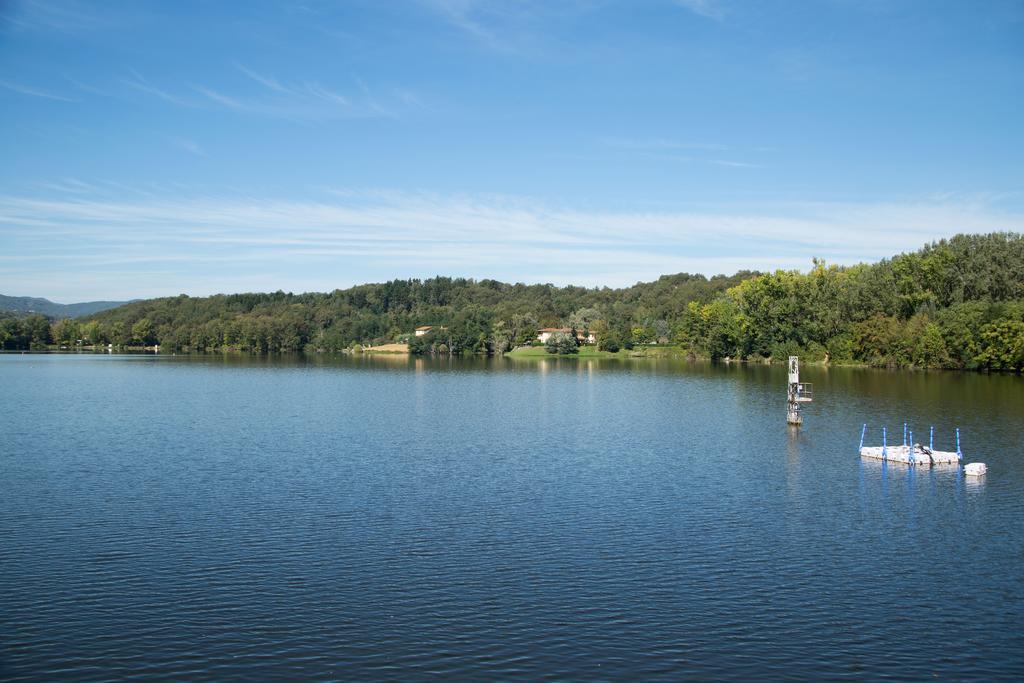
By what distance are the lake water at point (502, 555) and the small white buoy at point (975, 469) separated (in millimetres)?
444

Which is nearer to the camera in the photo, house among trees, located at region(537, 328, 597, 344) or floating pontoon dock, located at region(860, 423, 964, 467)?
floating pontoon dock, located at region(860, 423, 964, 467)

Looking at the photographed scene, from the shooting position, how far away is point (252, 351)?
648ft

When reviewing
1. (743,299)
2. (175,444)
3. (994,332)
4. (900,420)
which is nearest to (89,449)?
(175,444)

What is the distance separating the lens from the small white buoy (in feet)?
100

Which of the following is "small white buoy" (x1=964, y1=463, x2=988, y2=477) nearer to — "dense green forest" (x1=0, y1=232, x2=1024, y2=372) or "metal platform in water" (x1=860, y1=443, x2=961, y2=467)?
"metal platform in water" (x1=860, y1=443, x2=961, y2=467)

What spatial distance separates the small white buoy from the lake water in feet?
1.46

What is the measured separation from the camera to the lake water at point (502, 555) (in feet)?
49.0

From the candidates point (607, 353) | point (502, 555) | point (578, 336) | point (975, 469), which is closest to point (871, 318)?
point (607, 353)

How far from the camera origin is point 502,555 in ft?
68.2

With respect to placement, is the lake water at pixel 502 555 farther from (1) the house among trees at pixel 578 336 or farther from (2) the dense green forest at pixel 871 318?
(1) the house among trees at pixel 578 336

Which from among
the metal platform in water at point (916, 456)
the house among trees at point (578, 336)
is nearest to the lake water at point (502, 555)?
the metal platform in water at point (916, 456)

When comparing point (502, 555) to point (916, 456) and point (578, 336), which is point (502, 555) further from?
point (578, 336)

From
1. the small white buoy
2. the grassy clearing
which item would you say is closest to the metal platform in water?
the small white buoy

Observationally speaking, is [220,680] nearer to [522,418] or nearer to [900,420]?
[522,418]
